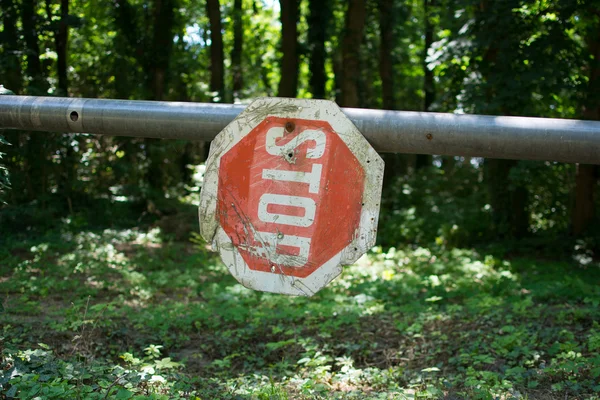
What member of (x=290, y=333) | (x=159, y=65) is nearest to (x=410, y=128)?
(x=290, y=333)

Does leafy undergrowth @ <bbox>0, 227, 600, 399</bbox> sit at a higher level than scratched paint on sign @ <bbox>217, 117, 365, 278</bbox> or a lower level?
lower

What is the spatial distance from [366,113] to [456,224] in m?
11.6

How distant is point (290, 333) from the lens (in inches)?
223

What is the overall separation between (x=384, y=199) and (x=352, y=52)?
170 inches

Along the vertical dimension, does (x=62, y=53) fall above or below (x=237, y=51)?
below

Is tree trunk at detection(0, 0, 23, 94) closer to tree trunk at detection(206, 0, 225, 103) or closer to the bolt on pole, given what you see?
tree trunk at detection(206, 0, 225, 103)

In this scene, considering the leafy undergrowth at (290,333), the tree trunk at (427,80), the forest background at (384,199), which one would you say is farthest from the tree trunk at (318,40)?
the leafy undergrowth at (290,333)

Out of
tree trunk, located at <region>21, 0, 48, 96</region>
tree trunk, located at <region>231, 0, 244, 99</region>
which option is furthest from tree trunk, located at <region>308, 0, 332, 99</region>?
tree trunk, located at <region>21, 0, 48, 96</region>

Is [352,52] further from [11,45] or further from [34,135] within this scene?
[11,45]

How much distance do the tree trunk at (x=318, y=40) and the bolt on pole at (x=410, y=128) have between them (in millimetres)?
17217

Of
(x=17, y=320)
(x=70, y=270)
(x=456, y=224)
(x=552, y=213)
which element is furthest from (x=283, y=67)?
(x=17, y=320)

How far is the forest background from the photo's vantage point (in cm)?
489

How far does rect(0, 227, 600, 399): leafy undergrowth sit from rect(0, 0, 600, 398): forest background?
37 millimetres

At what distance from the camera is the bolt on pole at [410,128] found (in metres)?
2.21
